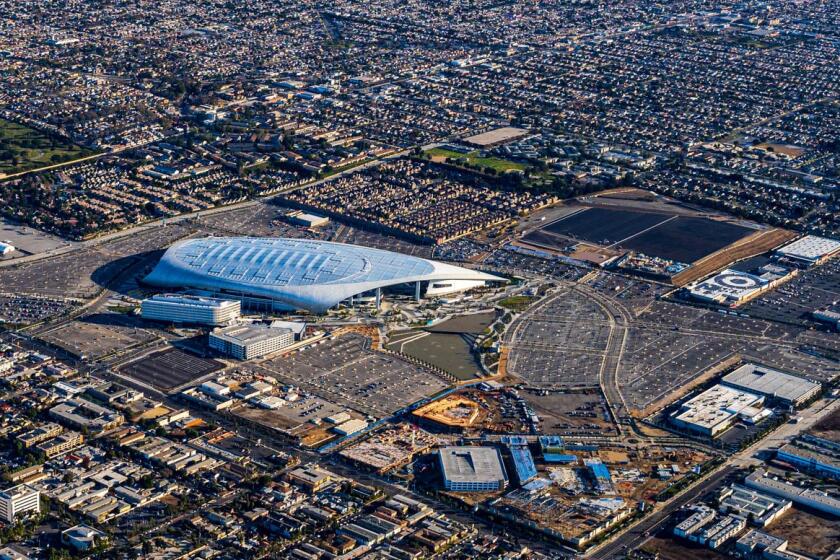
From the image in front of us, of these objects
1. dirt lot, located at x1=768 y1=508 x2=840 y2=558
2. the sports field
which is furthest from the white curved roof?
dirt lot, located at x1=768 y1=508 x2=840 y2=558

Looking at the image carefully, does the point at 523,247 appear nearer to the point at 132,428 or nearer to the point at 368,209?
the point at 368,209

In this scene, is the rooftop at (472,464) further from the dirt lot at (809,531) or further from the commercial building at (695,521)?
the dirt lot at (809,531)

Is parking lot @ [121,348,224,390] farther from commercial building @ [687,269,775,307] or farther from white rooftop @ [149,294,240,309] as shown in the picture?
commercial building @ [687,269,775,307]

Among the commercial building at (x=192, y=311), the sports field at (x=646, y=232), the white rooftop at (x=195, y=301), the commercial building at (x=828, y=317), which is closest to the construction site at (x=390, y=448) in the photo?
the commercial building at (x=192, y=311)

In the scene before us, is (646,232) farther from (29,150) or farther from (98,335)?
(29,150)

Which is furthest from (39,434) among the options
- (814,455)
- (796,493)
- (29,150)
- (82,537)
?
(29,150)

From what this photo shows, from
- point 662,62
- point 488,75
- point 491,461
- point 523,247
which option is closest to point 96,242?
point 523,247
